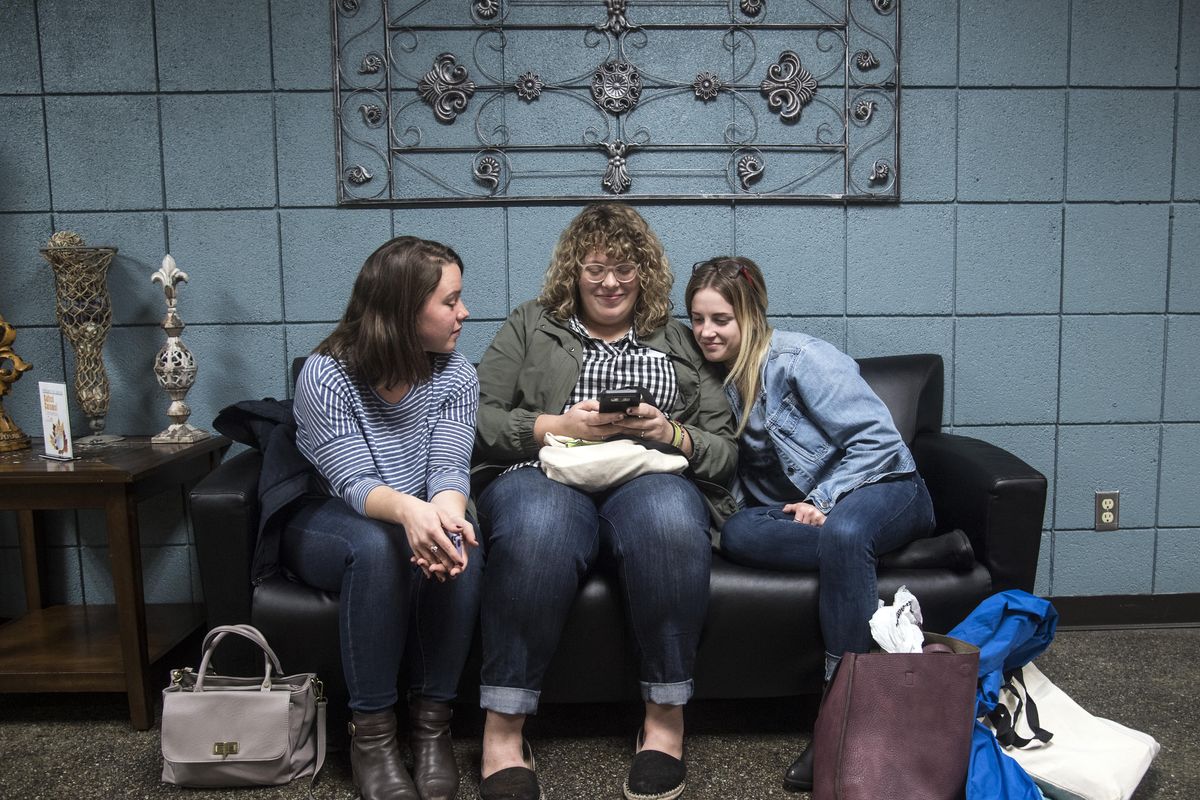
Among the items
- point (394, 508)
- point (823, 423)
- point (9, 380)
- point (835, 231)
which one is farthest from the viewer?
point (835, 231)

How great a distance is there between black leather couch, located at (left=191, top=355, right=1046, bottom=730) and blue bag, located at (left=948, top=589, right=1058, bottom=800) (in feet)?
0.39

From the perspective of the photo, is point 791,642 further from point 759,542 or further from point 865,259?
point 865,259

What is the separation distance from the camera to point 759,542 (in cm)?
179

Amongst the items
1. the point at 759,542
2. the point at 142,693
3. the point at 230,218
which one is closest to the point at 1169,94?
the point at 759,542

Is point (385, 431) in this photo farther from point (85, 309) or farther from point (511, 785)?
point (85, 309)

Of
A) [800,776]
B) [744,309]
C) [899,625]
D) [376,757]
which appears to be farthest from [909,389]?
[376,757]

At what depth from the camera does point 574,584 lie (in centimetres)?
167

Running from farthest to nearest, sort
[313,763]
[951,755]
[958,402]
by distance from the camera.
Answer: [958,402] < [313,763] < [951,755]

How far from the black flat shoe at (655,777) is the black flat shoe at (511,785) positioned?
183 millimetres

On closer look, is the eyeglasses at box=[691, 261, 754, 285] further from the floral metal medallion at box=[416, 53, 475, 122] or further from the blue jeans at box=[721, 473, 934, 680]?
the floral metal medallion at box=[416, 53, 475, 122]

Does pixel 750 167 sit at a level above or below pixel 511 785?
above

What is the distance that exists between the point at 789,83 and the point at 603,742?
1.80 m

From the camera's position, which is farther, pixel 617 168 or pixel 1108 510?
pixel 1108 510

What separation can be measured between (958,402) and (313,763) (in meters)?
1.96
